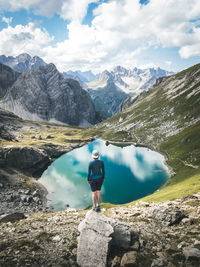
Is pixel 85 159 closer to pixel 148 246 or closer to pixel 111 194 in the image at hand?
pixel 111 194

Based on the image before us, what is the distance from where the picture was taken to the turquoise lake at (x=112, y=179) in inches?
2943

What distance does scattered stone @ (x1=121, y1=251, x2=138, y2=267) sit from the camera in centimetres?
1113

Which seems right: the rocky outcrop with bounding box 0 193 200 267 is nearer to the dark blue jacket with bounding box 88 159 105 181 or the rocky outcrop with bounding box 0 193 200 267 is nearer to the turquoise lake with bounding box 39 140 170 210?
the dark blue jacket with bounding box 88 159 105 181

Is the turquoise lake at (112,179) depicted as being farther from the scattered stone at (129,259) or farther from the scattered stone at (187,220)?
the scattered stone at (129,259)

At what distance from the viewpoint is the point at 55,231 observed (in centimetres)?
1675

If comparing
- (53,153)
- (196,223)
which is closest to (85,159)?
(53,153)

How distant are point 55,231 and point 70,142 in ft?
595

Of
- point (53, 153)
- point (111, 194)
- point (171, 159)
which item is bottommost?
point (111, 194)

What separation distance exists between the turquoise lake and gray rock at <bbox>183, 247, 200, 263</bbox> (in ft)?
197

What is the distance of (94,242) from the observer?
12.2 meters

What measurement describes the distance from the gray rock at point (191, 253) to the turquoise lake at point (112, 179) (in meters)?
60.0

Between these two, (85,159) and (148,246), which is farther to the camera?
(85,159)

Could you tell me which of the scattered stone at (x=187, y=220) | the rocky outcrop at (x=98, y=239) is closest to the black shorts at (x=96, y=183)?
the rocky outcrop at (x=98, y=239)

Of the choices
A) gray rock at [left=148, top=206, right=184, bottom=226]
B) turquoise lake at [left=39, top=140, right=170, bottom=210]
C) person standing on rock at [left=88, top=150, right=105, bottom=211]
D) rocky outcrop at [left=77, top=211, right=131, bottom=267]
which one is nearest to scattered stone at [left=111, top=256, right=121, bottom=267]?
rocky outcrop at [left=77, top=211, right=131, bottom=267]
